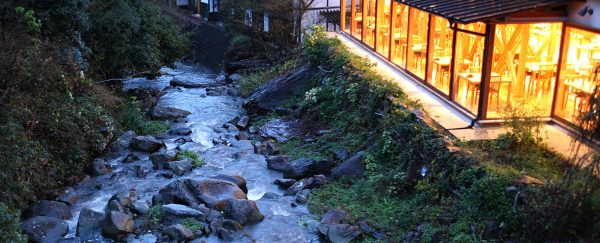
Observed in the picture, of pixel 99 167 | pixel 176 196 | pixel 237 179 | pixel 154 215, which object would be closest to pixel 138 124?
pixel 99 167

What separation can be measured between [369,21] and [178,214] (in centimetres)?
1292

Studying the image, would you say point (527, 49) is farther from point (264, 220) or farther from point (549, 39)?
point (264, 220)

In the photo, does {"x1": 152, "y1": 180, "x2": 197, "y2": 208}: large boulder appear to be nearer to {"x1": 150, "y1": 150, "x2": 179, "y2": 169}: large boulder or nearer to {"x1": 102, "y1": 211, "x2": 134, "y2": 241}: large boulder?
{"x1": 102, "y1": 211, "x2": 134, "y2": 241}: large boulder

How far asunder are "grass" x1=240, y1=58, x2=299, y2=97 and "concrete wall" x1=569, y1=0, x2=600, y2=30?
13510 mm

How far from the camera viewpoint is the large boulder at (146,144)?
18.0 metres

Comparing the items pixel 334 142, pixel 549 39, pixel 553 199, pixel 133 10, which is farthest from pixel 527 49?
pixel 133 10

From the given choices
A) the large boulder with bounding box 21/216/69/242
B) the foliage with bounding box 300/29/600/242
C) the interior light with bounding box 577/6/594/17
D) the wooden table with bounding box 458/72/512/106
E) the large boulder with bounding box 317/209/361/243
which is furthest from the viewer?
the wooden table with bounding box 458/72/512/106

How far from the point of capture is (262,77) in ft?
87.9

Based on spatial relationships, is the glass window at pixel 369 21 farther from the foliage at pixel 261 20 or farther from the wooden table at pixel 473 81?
the wooden table at pixel 473 81

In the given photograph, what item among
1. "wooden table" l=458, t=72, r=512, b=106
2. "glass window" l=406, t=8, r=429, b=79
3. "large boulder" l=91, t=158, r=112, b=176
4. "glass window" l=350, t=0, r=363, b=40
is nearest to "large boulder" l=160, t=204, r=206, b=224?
"large boulder" l=91, t=158, r=112, b=176

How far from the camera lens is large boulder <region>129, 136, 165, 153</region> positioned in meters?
18.0

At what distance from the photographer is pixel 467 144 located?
1207 cm

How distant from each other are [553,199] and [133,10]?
17905 mm

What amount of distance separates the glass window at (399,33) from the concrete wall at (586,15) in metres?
7.11
